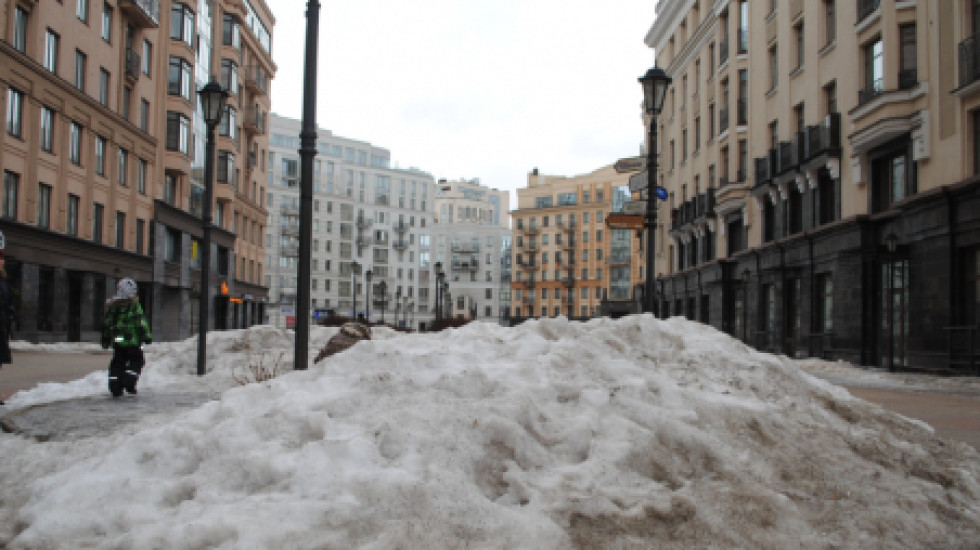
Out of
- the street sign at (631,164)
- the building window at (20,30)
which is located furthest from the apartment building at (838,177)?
the building window at (20,30)

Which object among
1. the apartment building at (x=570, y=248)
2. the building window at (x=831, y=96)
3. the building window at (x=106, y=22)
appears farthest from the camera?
the apartment building at (x=570, y=248)

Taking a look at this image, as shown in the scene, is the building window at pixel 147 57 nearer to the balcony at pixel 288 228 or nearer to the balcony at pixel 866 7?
the balcony at pixel 866 7

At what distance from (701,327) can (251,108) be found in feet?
163

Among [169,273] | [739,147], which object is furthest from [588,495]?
[169,273]

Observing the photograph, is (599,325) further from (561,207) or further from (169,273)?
(561,207)

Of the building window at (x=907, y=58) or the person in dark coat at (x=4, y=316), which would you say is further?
the building window at (x=907, y=58)

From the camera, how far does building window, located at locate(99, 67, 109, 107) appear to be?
31.7m

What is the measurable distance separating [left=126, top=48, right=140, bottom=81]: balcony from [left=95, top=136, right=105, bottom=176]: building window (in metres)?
3.83

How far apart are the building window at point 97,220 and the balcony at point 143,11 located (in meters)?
9.00

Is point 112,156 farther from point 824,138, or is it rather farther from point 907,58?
point 907,58

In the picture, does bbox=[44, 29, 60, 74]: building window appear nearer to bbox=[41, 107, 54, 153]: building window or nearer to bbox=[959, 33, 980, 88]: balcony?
bbox=[41, 107, 54, 153]: building window

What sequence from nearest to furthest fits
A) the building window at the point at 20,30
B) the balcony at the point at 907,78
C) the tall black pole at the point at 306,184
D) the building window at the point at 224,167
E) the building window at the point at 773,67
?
the tall black pole at the point at 306,184
the balcony at the point at 907,78
the building window at the point at 20,30
the building window at the point at 773,67
the building window at the point at 224,167

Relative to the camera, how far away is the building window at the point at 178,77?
1521 inches

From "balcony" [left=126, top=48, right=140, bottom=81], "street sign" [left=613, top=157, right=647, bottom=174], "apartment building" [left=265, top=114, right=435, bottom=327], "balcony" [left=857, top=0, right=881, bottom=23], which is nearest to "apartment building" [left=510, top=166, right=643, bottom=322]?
"apartment building" [left=265, top=114, right=435, bottom=327]
